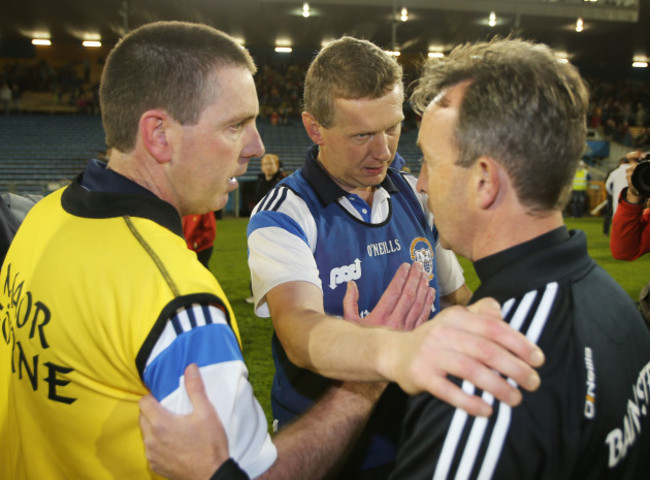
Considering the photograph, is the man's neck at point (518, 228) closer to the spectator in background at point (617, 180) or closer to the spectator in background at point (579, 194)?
the spectator in background at point (617, 180)

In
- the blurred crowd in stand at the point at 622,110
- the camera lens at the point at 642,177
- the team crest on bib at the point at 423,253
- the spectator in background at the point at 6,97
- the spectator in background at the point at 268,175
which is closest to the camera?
the team crest on bib at the point at 423,253

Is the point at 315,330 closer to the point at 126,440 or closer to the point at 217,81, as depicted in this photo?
the point at 126,440

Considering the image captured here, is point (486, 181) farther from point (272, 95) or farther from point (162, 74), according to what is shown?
point (272, 95)

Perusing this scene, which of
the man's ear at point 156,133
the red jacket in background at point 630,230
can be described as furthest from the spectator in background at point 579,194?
the man's ear at point 156,133

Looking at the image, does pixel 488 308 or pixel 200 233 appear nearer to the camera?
pixel 488 308

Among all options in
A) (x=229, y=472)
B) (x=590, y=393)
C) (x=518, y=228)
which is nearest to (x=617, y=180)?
(x=518, y=228)

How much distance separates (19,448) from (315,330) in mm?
829

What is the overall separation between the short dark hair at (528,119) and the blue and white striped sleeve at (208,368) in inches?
28.3

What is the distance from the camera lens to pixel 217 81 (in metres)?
1.43

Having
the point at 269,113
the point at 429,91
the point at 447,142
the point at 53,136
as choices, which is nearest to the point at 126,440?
the point at 447,142

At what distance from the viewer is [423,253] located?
2131mm

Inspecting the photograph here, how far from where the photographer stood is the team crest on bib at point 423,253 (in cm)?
210

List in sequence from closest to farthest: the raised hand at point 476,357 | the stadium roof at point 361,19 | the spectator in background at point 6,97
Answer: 1. the raised hand at point 476,357
2. the stadium roof at point 361,19
3. the spectator in background at point 6,97

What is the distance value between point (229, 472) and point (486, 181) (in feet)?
2.85
